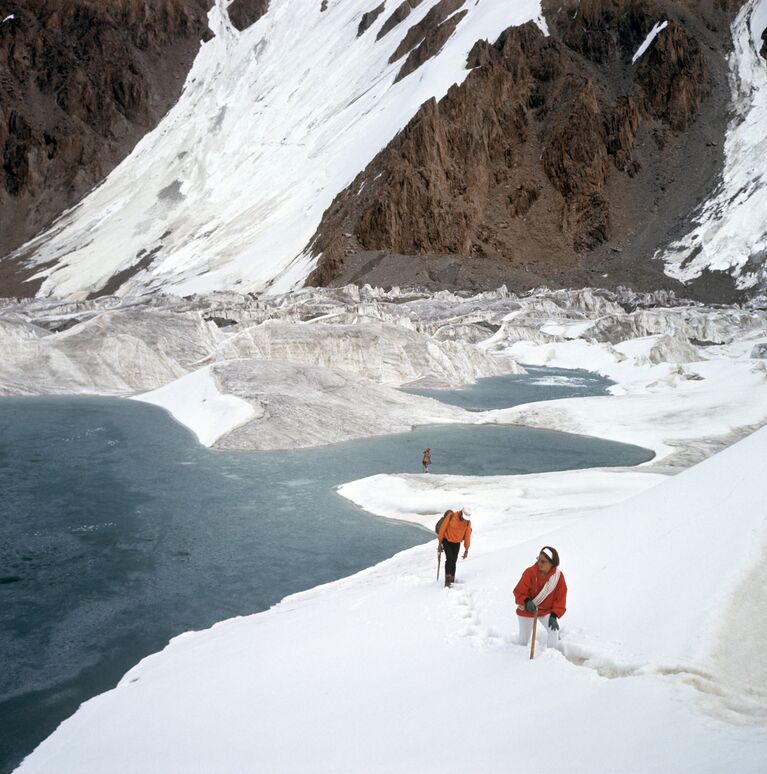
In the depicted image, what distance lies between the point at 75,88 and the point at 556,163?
326 ft

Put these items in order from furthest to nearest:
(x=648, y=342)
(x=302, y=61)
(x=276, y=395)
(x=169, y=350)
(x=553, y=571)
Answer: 1. (x=302, y=61)
2. (x=648, y=342)
3. (x=169, y=350)
4. (x=276, y=395)
5. (x=553, y=571)

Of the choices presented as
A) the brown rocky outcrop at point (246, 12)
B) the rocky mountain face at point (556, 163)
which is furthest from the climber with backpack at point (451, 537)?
the brown rocky outcrop at point (246, 12)

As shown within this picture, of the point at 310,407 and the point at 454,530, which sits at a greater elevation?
the point at 454,530

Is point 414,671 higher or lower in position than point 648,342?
lower

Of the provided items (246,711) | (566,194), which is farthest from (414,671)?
(566,194)

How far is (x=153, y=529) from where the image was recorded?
15422mm

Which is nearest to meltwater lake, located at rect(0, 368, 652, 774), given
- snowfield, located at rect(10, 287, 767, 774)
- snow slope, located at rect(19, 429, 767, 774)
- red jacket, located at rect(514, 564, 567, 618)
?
snowfield, located at rect(10, 287, 767, 774)

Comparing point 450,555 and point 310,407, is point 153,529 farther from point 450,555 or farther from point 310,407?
point 310,407

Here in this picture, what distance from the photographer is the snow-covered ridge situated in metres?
89.6

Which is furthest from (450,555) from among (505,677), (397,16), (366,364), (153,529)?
(397,16)

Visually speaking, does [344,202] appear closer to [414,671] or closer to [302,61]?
[302,61]

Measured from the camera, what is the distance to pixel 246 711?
272 inches

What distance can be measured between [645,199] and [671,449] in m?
94.0

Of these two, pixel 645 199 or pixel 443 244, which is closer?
pixel 443 244
